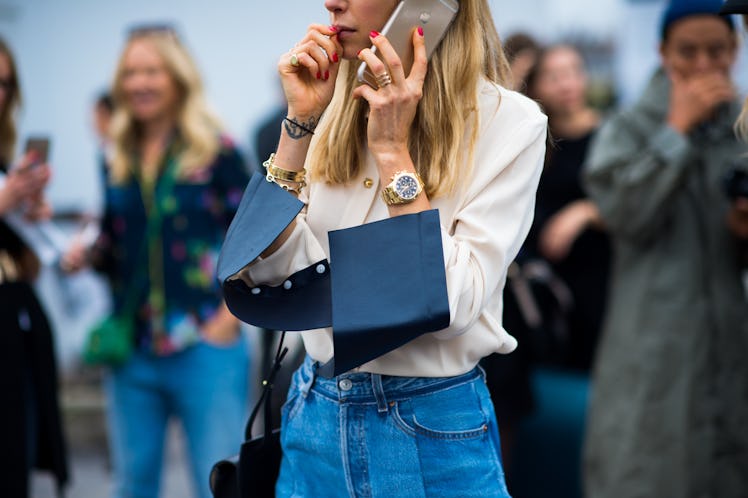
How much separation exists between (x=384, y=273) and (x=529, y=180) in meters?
0.37

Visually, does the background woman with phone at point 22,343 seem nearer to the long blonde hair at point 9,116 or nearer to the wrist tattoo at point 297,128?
the long blonde hair at point 9,116

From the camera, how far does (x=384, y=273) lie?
1.76m

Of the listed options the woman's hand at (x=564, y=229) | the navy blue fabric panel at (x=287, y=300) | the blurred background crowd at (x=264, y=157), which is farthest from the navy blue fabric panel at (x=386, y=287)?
the woman's hand at (x=564, y=229)

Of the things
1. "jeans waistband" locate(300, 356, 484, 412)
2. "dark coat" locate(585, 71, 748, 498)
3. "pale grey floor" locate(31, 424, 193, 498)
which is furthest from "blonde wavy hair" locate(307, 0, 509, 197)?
"pale grey floor" locate(31, 424, 193, 498)

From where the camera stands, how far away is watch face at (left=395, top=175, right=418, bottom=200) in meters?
1.81

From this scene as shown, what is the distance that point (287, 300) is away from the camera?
192cm

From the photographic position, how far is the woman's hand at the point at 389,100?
1.81 metres

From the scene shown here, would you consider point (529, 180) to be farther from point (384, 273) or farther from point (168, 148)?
point (168, 148)

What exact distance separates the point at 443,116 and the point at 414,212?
0.85ft

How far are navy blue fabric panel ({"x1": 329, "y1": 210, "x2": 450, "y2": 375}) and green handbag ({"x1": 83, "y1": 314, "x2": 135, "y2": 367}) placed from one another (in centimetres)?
217

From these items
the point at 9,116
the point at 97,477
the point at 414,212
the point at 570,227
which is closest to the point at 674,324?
the point at 570,227

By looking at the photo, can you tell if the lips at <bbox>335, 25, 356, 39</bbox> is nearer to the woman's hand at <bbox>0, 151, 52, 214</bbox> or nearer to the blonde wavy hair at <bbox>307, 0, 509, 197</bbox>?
the blonde wavy hair at <bbox>307, 0, 509, 197</bbox>

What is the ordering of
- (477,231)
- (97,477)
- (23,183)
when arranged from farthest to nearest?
(97,477) < (23,183) < (477,231)

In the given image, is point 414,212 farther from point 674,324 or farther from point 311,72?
point 674,324
